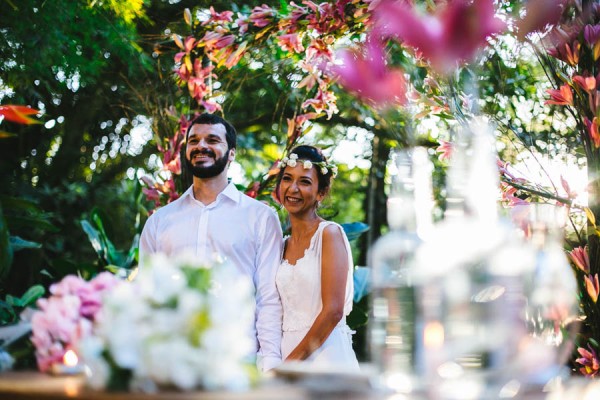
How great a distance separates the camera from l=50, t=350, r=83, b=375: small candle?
142 cm

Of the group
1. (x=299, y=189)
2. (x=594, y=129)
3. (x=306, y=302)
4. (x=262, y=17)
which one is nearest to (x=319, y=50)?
(x=262, y=17)

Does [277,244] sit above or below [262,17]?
below

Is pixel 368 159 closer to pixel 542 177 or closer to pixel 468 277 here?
pixel 542 177

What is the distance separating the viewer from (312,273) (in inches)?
118

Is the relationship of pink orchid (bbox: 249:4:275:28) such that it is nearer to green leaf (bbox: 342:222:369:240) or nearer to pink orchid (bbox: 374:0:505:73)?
pink orchid (bbox: 374:0:505:73)

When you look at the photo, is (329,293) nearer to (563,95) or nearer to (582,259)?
(582,259)

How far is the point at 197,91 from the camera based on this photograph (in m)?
3.81

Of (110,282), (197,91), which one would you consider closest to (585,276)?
(110,282)

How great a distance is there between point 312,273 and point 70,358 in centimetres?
165

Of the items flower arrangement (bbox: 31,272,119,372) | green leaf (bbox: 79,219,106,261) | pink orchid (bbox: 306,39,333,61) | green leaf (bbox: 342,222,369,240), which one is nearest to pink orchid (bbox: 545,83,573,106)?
pink orchid (bbox: 306,39,333,61)

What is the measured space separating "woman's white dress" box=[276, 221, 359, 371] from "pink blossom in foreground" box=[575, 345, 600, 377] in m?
0.96

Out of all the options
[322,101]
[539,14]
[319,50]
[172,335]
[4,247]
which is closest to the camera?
[172,335]

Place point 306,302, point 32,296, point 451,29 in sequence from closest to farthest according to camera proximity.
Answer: point 451,29 < point 306,302 < point 32,296

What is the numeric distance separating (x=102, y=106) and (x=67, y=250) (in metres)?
1.59
